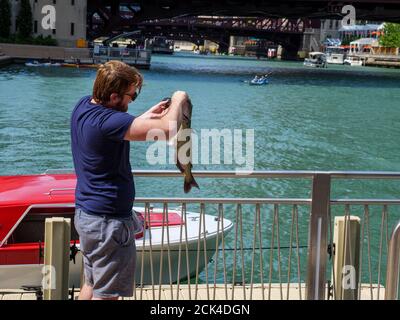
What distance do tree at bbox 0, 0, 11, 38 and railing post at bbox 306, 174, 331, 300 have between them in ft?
255

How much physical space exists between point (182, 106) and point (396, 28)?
437 ft

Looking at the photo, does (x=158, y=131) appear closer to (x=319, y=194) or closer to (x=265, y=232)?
(x=319, y=194)

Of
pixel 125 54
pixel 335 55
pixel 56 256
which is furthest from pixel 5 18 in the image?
pixel 335 55

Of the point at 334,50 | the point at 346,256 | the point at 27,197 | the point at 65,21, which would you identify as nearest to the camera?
the point at 346,256

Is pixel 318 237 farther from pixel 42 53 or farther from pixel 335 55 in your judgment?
pixel 335 55

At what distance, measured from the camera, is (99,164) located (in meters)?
4.27

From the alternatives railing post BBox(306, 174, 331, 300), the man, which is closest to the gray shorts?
the man

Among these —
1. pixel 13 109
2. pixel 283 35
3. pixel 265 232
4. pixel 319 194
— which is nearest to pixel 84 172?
pixel 319 194

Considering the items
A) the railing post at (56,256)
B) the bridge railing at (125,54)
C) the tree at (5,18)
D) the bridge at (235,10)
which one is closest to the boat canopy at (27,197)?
the railing post at (56,256)

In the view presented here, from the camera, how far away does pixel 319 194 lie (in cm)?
541

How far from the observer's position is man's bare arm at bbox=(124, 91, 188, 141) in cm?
392

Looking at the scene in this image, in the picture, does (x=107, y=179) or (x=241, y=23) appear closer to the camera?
(x=107, y=179)

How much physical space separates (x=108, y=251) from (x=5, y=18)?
260 feet

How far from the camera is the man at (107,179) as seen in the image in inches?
164
